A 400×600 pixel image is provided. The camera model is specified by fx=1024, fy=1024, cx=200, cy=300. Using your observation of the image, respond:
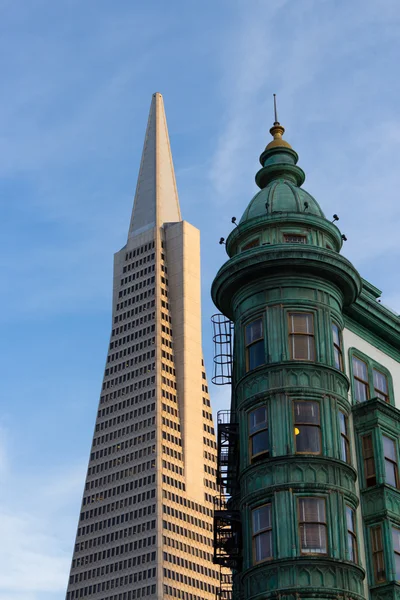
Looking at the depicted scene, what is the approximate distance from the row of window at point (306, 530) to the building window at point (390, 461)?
4.60m

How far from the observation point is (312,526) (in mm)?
36375

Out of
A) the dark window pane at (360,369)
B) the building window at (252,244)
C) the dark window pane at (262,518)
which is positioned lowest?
the dark window pane at (262,518)

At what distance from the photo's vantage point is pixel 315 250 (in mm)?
41062

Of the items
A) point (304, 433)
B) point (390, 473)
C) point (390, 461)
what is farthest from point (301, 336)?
point (390, 473)

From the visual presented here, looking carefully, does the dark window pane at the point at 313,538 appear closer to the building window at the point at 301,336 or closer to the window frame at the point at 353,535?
the window frame at the point at 353,535

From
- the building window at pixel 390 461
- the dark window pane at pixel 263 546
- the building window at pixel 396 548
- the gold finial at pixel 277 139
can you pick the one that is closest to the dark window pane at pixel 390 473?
the building window at pixel 390 461

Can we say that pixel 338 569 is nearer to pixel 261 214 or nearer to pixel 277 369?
pixel 277 369

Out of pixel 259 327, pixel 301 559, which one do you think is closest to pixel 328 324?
pixel 259 327

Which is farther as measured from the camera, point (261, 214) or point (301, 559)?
point (261, 214)

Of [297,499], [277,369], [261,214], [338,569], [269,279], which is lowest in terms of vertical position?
[338,569]

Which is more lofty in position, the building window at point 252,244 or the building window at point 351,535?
the building window at point 252,244

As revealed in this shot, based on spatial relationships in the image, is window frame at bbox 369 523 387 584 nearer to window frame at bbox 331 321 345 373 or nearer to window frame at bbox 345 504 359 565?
window frame at bbox 345 504 359 565

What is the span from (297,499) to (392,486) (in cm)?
610

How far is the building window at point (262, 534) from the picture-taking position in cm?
3656
